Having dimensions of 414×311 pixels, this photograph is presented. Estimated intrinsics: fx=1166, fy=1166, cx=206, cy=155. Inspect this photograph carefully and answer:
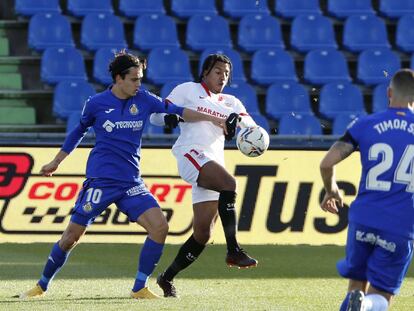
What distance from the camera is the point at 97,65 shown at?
16906 mm

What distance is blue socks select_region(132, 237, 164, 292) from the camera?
28.8ft

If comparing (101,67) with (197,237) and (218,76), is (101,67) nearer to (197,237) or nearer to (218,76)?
(218,76)

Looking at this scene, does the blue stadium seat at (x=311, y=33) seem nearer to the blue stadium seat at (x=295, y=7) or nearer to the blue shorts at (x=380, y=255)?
the blue stadium seat at (x=295, y=7)

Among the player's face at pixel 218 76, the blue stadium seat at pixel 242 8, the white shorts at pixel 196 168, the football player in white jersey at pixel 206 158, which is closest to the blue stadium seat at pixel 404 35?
the blue stadium seat at pixel 242 8

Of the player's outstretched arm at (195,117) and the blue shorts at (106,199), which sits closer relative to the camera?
the blue shorts at (106,199)

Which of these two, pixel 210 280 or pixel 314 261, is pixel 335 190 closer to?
pixel 210 280

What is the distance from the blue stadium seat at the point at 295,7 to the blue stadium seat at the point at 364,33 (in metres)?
0.56

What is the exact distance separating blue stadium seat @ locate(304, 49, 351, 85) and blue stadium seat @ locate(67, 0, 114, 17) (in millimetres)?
3101

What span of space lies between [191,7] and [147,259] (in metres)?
9.75

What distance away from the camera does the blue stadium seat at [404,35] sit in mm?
18266

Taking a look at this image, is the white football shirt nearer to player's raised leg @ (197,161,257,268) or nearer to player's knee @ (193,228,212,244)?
player's raised leg @ (197,161,257,268)

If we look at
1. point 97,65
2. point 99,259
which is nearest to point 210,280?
point 99,259

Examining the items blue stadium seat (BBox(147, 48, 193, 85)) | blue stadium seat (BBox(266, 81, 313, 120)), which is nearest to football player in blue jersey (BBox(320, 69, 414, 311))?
blue stadium seat (BBox(266, 81, 313, 120))

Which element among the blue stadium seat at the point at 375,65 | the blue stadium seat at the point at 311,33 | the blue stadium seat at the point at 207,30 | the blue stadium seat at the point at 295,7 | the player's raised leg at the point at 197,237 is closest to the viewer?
the player's raised leg at the point at 197,237
